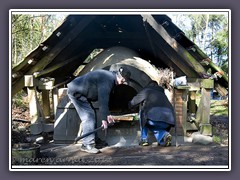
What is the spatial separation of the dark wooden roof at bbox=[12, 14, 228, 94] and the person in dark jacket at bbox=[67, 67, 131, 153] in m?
1.28

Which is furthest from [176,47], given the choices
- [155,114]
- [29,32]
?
[29,32]

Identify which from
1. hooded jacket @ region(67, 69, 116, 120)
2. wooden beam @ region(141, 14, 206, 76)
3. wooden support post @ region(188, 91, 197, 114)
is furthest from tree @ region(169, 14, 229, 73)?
hooded jacket @ region(67, 69, 116, 120)

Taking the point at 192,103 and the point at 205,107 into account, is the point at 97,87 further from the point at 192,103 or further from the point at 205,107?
the point at 192,103

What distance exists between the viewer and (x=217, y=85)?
7711 millimetres

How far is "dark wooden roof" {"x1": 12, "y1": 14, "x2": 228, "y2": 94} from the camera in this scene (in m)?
7.09

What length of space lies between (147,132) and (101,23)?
310 cm

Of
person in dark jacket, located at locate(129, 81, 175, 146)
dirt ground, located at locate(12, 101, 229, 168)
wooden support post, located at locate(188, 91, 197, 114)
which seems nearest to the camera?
dirt ground, located at locate(12, 101, 229, 168)

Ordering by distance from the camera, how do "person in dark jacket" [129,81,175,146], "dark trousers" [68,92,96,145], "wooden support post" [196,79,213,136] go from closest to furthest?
"dark trousers" [68,92,96,145], "person in dark jacket" [129,81,175,146], "wooden support post" [196,79,213,136]

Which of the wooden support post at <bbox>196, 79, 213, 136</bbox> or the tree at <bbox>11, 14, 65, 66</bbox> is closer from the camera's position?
the tree at <bbox>11, 14, 65, 66</bbox>

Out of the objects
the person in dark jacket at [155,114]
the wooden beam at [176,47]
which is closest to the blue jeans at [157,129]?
the person in dark jacket at [155,114]

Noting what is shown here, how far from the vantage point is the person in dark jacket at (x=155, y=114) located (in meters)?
6.79

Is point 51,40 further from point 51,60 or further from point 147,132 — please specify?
point 147,132

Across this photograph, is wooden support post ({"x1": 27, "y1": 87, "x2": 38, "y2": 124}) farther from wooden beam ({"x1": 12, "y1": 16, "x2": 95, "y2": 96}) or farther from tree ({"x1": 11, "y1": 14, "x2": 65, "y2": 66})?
tree ({"x1": 11, "y1": 14, "x2": 65, "y2": 66})

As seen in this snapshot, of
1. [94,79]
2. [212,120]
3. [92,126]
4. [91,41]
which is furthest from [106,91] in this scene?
[212,120]
